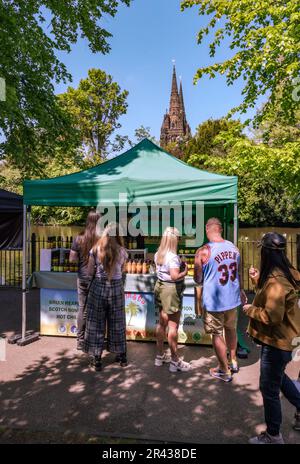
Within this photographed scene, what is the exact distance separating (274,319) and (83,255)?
295 cm

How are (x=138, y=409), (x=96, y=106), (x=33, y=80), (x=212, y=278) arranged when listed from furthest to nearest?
(x=96, y=106) < (x=33, y=80) < (x=212, y=278) < (x=138, y=409)

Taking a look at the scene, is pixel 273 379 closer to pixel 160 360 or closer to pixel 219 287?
pixel 219 287

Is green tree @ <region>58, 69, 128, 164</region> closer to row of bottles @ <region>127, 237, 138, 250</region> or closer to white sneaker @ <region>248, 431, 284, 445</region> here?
row of bottles @ <region>127, 237, 138, 250</region>

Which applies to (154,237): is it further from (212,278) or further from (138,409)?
(138,409)

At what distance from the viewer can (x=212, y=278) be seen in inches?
156

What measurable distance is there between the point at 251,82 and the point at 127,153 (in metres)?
5.86

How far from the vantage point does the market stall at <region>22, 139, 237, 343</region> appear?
4.86 metres

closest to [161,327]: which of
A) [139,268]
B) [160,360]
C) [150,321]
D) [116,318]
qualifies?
[160,360]

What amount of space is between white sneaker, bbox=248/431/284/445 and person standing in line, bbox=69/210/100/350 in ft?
9.26

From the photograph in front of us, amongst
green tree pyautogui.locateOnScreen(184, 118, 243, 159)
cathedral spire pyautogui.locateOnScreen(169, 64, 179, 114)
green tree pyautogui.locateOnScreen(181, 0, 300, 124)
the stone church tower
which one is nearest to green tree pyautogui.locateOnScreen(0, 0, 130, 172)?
green tree pyautogui.locateOnScreen(181, 0, 300, 124)

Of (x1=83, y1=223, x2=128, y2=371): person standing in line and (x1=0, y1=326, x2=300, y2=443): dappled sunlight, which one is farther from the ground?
(x1=83, y1=223, x2=128, y2=371): person standing in line

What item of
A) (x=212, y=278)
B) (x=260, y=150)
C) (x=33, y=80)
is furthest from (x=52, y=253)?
(x=33, y=80)

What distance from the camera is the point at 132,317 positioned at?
17.9 feet

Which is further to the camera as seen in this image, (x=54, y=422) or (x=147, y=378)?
(x=147, y=378)
